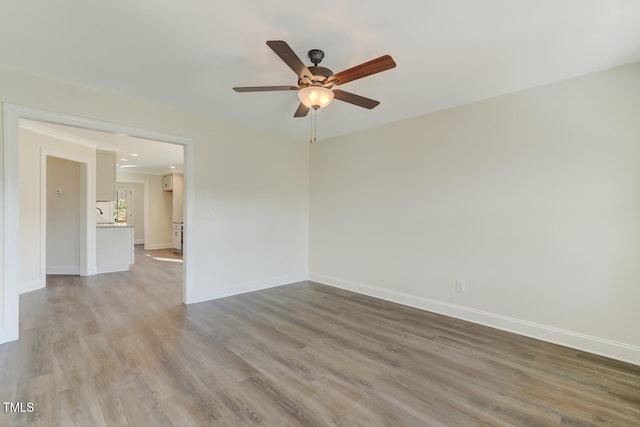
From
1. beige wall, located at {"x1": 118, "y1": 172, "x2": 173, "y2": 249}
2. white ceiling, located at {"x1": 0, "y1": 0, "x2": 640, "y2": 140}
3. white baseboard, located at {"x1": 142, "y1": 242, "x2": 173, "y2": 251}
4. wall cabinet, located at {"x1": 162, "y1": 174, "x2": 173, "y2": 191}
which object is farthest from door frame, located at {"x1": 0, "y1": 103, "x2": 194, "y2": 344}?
beige wall, located at {"x1": 118, "y1": 172, "x2": 173, "y2": 249}

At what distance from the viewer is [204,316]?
134 inches

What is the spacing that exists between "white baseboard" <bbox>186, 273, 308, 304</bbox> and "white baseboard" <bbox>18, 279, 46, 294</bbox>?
104 inches

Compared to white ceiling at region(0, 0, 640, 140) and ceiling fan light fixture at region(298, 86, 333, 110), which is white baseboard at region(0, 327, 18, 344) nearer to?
white ceiling at region(0, 0, 640, 140)

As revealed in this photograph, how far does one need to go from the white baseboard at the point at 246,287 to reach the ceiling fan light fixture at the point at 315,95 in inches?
117

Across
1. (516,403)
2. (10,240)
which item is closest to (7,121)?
(10,240)

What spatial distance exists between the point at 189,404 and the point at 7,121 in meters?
2.95

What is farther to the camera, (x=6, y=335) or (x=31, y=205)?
(x=31, y=205)

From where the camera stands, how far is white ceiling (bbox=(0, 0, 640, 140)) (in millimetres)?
1814

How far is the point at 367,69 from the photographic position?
196 cm

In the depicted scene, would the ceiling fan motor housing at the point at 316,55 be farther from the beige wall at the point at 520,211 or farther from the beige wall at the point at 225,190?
the beige wall at the point at 225,190

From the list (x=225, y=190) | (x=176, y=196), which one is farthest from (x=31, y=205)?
(x=176, y=196)

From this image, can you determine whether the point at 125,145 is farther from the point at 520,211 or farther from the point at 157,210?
the point at 520,211

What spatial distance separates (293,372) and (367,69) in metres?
2.29

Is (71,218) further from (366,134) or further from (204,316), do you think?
(366,134)
